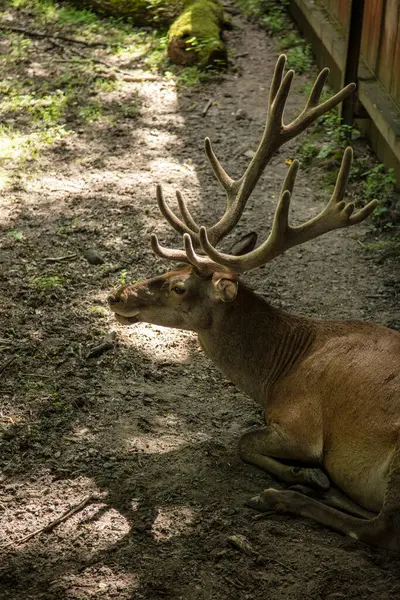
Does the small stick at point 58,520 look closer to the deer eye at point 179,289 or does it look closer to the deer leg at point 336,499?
the deer leg at point 336,499

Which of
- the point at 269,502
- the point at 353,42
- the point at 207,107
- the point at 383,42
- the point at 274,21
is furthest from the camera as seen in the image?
the point at 274,21

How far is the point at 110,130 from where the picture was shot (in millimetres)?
10102

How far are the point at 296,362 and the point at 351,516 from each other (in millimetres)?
1050

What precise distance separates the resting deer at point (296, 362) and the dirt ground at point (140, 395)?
20cm

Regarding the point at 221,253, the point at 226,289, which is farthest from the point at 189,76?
the point at 226,289

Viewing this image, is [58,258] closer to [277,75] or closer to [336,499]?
[277,75]

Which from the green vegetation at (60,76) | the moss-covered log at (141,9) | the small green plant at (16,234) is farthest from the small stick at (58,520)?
the moss-covered log at (141,9)

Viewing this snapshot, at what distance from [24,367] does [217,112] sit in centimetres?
507

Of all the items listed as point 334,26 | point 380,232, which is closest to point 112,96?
point 334,26

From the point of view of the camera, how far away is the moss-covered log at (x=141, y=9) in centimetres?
1224

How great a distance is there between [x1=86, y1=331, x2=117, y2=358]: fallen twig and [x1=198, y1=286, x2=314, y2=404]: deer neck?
1133 mm

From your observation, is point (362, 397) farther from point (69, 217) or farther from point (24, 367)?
point (69, 217)

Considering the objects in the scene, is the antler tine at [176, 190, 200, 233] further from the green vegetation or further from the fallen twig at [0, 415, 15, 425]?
the green vegetation

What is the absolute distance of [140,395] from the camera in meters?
6.21
